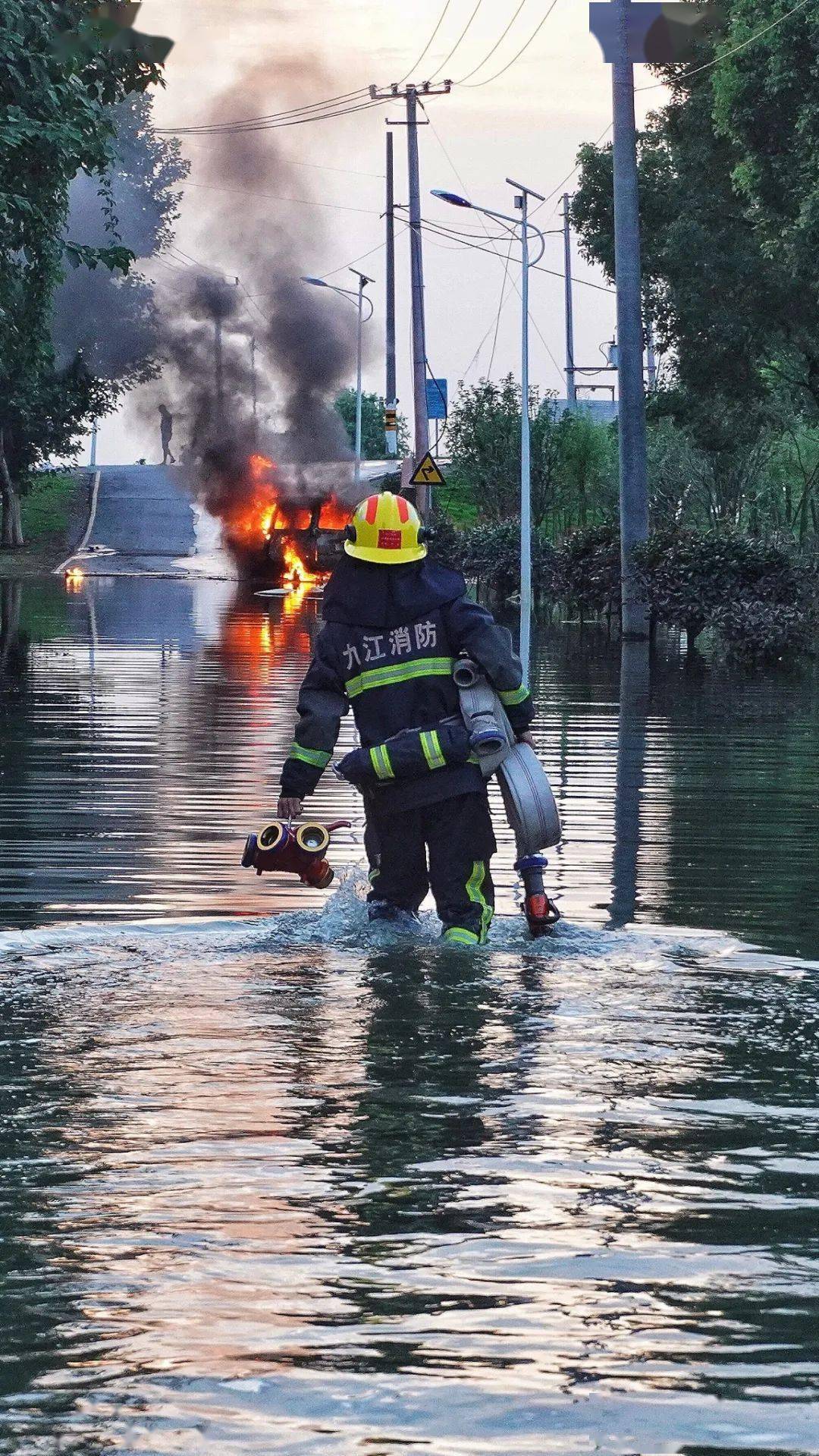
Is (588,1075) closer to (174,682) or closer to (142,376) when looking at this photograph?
(174,682)

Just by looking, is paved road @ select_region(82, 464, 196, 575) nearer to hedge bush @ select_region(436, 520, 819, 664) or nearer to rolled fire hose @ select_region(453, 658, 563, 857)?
hedge bush @ select_region(436, 520, 819, 664)

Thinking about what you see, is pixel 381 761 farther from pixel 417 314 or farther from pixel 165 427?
pixel 165 427

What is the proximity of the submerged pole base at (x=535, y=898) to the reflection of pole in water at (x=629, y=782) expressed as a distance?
2.74ft

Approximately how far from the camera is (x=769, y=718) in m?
20.3

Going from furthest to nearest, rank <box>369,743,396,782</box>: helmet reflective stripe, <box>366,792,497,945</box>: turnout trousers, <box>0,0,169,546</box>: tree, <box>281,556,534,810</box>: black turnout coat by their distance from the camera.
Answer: <box>0,0,169,546</box>: tree → <box>366,792,497,945</box>: turnout trousers → <box>281,556,534,810</box>: black turnout coat → <box>369,743,396,782</box>: helmet reflective stripe

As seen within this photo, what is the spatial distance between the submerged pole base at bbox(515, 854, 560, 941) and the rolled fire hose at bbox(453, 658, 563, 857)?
0.05 m

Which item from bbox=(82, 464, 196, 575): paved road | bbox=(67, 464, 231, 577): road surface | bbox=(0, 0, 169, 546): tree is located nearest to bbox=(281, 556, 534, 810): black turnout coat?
bbox=(0, 0, 169, 546): tree

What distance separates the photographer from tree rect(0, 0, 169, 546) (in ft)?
63.6

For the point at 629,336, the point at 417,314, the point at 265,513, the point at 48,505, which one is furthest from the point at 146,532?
the point at 629,336

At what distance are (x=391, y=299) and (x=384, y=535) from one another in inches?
2360

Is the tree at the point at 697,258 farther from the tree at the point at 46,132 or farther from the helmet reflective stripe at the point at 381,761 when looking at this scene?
the helmet reflective stripe at the point at 381,761

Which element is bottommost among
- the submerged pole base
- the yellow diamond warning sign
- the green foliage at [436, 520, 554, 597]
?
the submerged pole base

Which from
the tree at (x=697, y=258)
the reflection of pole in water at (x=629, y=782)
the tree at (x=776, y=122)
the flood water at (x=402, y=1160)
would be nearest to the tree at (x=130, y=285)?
the tree at (x=697, y=258)

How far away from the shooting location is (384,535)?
27.3 ft
